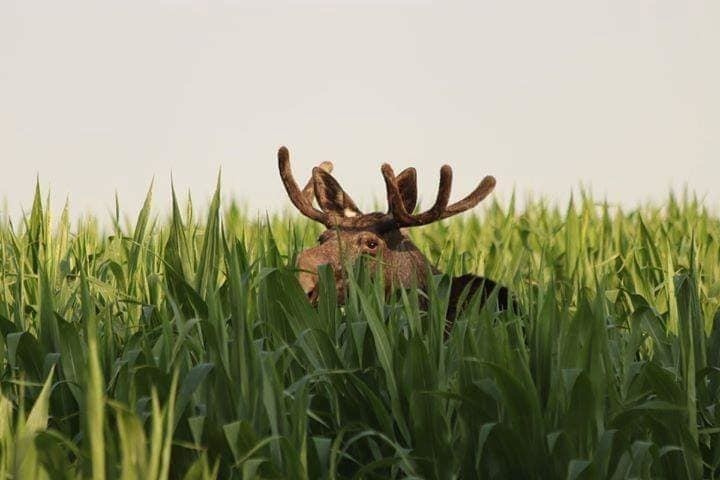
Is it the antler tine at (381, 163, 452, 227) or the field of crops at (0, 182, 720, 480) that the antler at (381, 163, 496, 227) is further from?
the field of crops at (0, 182, 720, 480)

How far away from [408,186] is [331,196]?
46 cm

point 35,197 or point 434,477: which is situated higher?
point 35,197

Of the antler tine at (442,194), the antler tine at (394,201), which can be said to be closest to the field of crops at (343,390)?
the antler tine at (394,201)

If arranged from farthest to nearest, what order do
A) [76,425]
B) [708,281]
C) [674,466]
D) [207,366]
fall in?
[708,281], [76,425], [674,466], [207,366]

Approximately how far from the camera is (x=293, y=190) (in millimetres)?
6945

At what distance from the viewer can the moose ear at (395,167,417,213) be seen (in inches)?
263

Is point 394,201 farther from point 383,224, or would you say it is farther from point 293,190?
point 293,190

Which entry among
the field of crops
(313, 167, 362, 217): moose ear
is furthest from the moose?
the field of crops

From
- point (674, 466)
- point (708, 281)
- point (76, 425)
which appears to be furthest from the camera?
point (708, 281)

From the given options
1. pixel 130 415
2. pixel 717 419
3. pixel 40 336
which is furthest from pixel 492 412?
pixel 40 336

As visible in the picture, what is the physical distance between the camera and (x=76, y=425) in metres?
3.95

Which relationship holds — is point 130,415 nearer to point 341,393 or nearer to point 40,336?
point 341,393

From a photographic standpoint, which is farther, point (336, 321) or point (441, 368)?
point (336, 321)

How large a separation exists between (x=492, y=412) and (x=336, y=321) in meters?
0.91
